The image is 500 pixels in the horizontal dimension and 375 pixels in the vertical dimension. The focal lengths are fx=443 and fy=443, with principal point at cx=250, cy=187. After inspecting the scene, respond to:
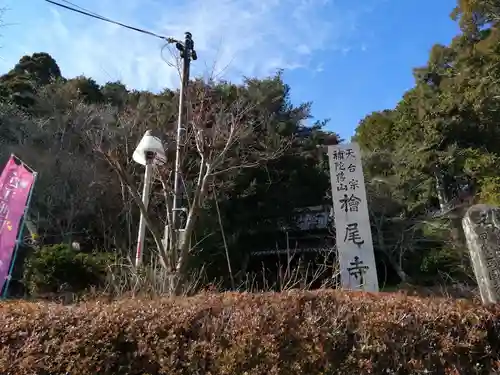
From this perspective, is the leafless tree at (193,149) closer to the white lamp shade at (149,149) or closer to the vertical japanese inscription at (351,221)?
the white lamp shade at (149,149)

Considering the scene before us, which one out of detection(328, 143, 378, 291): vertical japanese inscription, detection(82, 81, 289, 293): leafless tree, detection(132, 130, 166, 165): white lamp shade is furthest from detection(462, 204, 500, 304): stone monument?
detection(132, 130, 166, 165): white lamp shade

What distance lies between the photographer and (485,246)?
18.1ft

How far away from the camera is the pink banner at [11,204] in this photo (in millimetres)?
8031

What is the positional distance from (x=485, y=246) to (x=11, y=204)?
8.06m

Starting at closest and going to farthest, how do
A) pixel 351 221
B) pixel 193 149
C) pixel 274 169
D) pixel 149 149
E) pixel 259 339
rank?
1. pixel 259 339
2. pixel 149 149
3. pixel 351 221
4. pixel 193 149
5. pixel 274 169

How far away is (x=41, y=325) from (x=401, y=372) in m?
3.25

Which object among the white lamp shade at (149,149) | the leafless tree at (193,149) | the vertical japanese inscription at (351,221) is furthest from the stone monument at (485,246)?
the white lamp shade at (149,149)

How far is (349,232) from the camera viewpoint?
294 inches

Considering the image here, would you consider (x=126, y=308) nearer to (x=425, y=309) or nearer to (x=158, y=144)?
(x=425, y=309)

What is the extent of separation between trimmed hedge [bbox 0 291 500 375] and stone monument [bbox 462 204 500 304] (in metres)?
1.17

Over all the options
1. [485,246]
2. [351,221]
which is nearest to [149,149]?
[351,221]

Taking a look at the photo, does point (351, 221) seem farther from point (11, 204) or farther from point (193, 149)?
point (11, 204)

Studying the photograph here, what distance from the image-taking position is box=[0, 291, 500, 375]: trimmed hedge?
3.73 meters

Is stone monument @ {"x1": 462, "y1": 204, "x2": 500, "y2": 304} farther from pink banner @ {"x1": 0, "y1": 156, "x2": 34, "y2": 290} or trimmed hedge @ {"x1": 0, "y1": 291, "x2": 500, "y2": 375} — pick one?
pink banner @ {"x1": 0, "y1": 156, "x2": 34, "y2": 290}
